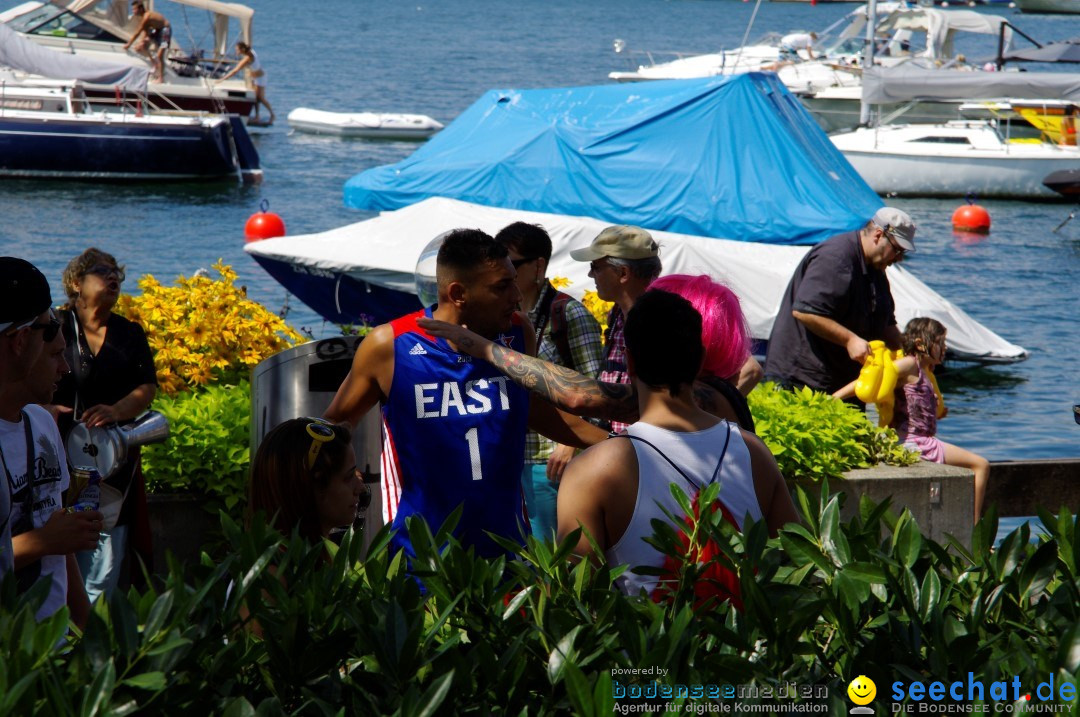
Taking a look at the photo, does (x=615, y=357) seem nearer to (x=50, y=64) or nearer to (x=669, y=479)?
(x=669, y=479)

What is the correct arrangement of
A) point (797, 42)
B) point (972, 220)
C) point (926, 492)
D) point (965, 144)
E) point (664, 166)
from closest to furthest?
point (926, 492), point (664, 166), point (972, 220), point (965, 144), point (797, 42)

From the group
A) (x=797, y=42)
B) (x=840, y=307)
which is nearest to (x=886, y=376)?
(x=840, y=307)

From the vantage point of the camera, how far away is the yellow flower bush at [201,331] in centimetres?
578

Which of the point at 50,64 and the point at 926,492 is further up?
the point at 50,64

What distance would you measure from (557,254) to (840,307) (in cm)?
→ 539

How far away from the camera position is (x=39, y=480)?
9.78 ft

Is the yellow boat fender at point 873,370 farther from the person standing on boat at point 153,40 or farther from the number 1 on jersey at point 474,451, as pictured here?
the person standing on boat at point 153,40

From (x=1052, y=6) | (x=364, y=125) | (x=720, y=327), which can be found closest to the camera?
(x=720, y=327)

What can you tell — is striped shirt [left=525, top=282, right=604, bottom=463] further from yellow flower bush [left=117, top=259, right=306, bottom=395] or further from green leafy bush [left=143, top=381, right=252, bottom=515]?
yellow flower bush [left=117, top=259, right=306, bottom=395]

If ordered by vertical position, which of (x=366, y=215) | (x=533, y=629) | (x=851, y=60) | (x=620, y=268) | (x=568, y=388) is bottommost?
(x=366, y=215)

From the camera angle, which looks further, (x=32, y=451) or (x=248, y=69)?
(x=248, y=69)

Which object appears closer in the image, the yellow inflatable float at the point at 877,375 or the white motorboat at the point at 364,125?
the yellow inflatable float at the point at 877,375

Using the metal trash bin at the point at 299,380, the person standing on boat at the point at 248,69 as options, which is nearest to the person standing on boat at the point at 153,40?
the person standing on boat at the point at 248,69

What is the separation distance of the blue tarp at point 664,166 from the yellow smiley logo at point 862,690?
1353cm
